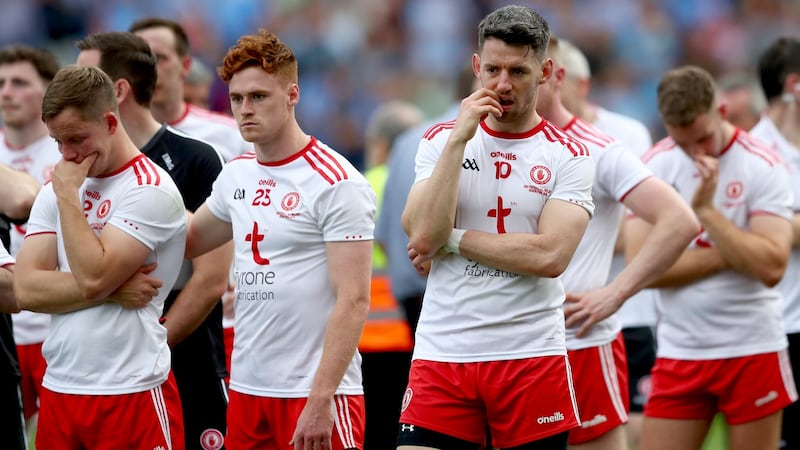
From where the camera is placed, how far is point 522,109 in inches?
203

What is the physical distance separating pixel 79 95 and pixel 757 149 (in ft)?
12.3

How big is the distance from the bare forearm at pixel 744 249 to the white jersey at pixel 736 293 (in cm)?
14

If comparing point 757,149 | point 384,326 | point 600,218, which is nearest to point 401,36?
point 384,326

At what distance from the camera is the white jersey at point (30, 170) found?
293 inches

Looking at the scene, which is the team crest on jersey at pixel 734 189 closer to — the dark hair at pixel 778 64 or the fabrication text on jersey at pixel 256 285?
the dark hair at pixel 778 64

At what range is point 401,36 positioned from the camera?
18641 mm

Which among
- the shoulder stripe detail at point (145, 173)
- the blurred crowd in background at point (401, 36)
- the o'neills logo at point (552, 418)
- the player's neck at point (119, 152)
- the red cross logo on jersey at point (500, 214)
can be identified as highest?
the blurred crowd in background at point (401, 36)

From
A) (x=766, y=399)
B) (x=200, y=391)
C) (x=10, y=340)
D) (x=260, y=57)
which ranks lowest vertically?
(x=766, y=399)

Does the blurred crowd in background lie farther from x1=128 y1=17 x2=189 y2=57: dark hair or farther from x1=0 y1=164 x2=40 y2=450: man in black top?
x1=0 y1=164 x2=40 y2=450: man in black top

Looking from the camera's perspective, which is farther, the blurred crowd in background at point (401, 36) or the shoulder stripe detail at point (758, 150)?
the blurred crowd in background at point (401, 36)

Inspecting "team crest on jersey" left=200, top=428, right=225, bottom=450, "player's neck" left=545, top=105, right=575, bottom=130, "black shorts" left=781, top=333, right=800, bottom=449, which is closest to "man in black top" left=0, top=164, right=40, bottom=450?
"team crest on jersey" left=200, top=428, right=225, bottom=450

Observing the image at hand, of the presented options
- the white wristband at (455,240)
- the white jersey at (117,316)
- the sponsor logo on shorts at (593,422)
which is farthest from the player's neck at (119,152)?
the sponsor logo on shorts at (593,422)

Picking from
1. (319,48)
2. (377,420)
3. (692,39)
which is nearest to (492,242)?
(377,420)

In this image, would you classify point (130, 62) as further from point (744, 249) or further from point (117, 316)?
point (744, 249)
